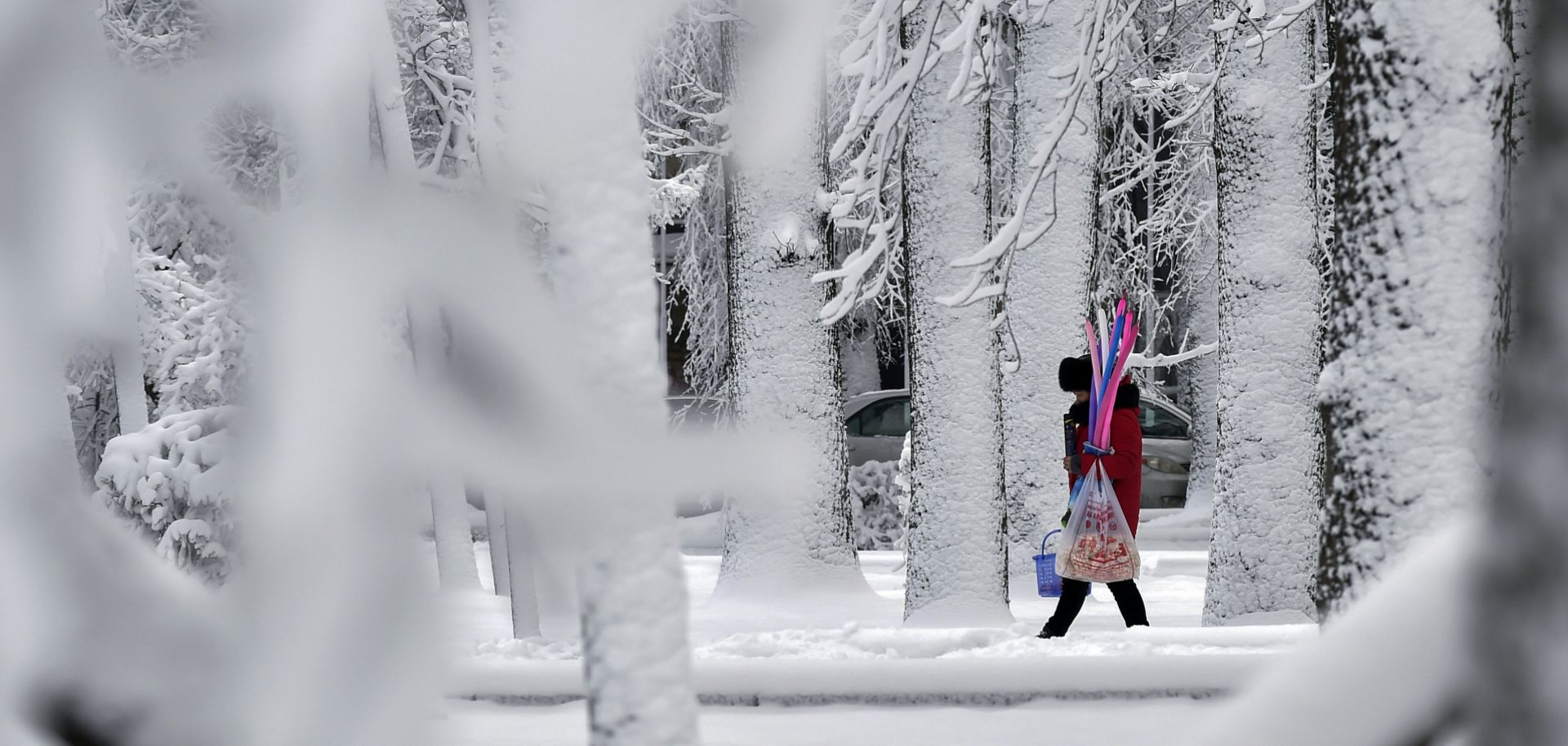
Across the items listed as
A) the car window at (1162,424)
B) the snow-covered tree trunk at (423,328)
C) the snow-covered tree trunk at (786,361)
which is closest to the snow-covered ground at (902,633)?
the snow-covered tree trunk at (786,361)

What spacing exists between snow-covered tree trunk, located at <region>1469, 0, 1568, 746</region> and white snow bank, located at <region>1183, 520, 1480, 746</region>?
Answer: 0.30 m

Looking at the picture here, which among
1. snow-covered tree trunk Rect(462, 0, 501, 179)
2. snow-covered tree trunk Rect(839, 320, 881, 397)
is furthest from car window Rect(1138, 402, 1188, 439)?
snow-covered tree trunk Rect(462, 0, 501, 179)

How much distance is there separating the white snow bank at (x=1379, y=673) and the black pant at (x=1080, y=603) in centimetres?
660

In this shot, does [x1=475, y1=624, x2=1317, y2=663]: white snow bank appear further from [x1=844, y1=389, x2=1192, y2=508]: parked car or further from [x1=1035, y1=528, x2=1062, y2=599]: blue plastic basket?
[x1=844, y1=389, x2=1192, y2=508]: parked car

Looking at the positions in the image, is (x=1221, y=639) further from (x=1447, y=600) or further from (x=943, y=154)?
(x=1447, y=600)

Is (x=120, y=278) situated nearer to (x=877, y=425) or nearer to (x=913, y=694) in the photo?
(x=913, y=694)

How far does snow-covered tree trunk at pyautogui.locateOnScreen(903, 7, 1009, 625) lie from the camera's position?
28.6 feet

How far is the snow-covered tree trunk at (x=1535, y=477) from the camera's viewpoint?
1.94 feet

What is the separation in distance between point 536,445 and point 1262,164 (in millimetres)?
7741

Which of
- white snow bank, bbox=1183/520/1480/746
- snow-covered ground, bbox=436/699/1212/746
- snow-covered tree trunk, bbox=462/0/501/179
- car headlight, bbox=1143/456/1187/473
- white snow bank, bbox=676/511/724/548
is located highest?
snow-covered tree trunk, bbox=462/0/501/179

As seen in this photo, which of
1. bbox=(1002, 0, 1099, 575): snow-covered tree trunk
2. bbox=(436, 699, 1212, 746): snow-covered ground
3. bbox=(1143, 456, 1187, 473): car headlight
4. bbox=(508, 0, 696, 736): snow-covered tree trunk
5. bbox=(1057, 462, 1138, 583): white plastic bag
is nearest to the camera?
bbox=(508, 0, 696, 736): snow-covered tree trunk

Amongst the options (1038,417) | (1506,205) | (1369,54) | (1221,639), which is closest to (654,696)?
(1506,205)

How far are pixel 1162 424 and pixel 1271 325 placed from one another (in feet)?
29.8

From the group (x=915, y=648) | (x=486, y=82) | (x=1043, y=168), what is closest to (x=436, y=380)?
(x=486, y=82)
